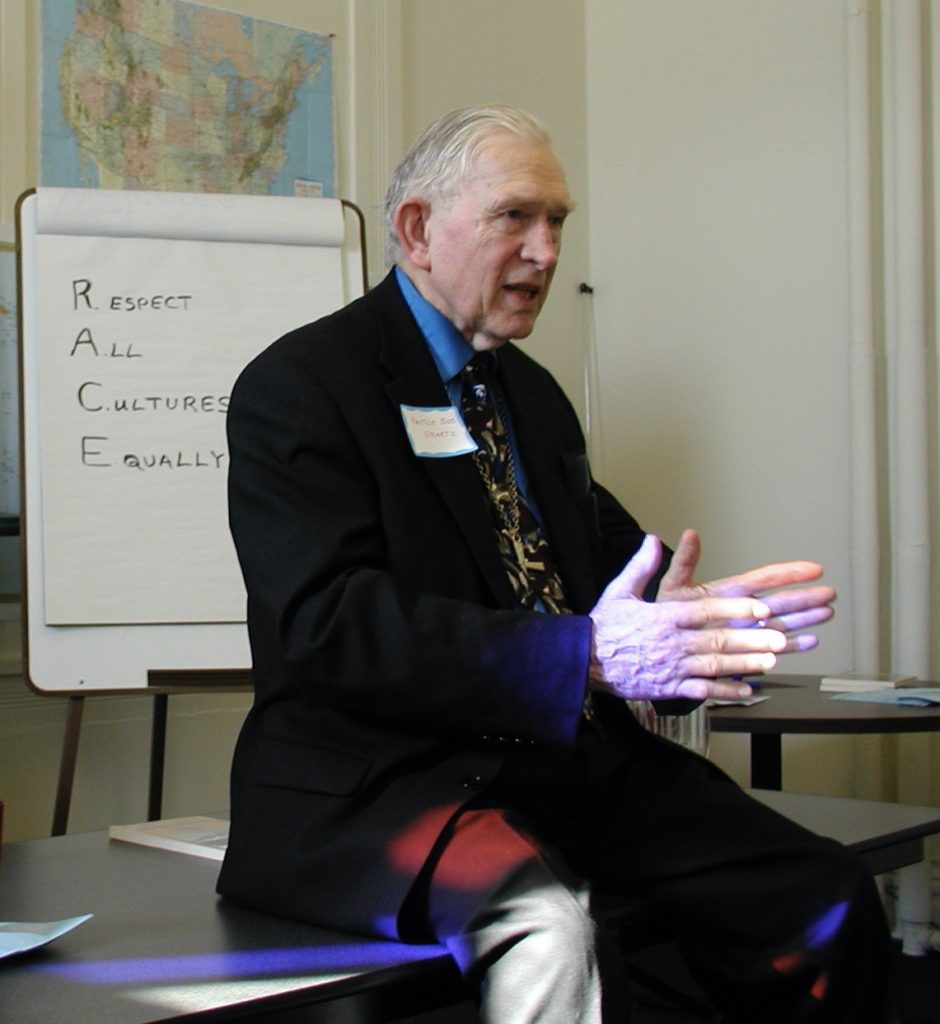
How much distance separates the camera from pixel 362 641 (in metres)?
1.47

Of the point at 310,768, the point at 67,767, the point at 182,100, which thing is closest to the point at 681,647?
the point at 310,768

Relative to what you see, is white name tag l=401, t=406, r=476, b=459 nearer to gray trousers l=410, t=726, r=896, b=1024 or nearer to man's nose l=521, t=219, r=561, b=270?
man's nose l=521, t=219, r=561, b=270

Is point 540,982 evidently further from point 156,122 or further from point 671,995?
point 156,122

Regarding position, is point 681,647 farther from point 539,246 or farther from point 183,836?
point 183,836

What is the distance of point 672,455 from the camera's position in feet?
14.2

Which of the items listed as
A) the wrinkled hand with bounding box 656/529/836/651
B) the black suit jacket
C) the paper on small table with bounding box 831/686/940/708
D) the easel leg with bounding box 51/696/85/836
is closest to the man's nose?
the black suit jacket

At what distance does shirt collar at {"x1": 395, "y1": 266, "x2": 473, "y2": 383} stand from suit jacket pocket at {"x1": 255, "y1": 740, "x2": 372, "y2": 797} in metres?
0.60

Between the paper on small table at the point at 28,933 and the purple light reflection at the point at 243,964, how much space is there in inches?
1.1

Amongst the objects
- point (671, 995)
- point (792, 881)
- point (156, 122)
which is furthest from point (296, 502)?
point (156, 122)

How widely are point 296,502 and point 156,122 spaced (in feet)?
7.22

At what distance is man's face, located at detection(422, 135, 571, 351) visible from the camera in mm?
1890

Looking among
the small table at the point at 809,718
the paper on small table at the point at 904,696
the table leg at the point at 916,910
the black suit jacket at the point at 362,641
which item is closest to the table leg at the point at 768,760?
the small table at the point at 809,718

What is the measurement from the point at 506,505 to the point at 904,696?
3.98 ft

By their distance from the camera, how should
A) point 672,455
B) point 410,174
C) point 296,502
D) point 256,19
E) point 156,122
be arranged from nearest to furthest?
point 296,502
point 410,174
point 156,122
point 256,19
point 672,455
